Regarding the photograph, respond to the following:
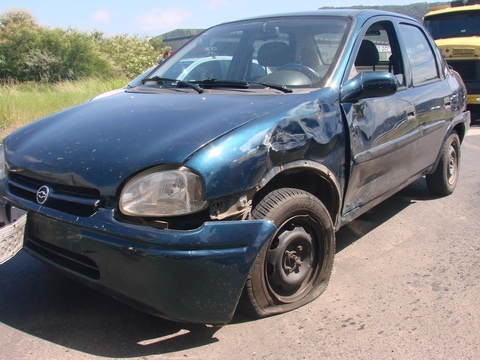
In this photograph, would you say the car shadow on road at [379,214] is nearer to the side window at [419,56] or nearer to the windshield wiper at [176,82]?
the side window at [419,56]

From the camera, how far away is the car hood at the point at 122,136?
2.40m

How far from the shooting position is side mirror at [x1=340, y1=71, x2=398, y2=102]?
3150mm

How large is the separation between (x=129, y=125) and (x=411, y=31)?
2.95 meters

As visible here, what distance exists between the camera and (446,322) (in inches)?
110

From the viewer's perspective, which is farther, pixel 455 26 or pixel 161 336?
pixel 455 26

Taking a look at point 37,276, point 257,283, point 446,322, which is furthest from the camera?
point 37,276

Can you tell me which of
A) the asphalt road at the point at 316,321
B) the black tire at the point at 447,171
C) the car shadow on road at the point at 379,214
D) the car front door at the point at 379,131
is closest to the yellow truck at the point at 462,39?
the car shadow on road at the point at 379,214

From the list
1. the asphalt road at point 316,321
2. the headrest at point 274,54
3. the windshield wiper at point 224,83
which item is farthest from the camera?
the headrest at point 274,54

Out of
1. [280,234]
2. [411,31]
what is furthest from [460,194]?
[280,234]

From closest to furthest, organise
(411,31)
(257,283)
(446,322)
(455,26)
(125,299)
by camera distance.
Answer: (125,299) → (257,283) → (446,322) → (411,31) → (455,26)

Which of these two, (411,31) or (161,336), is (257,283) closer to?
(161,336)

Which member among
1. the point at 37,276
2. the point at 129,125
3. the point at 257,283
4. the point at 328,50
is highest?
the point at 328,50

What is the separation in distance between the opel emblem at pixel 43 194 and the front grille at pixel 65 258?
24cm

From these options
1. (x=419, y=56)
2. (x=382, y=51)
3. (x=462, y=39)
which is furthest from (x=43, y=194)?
(x=462, y=39)
